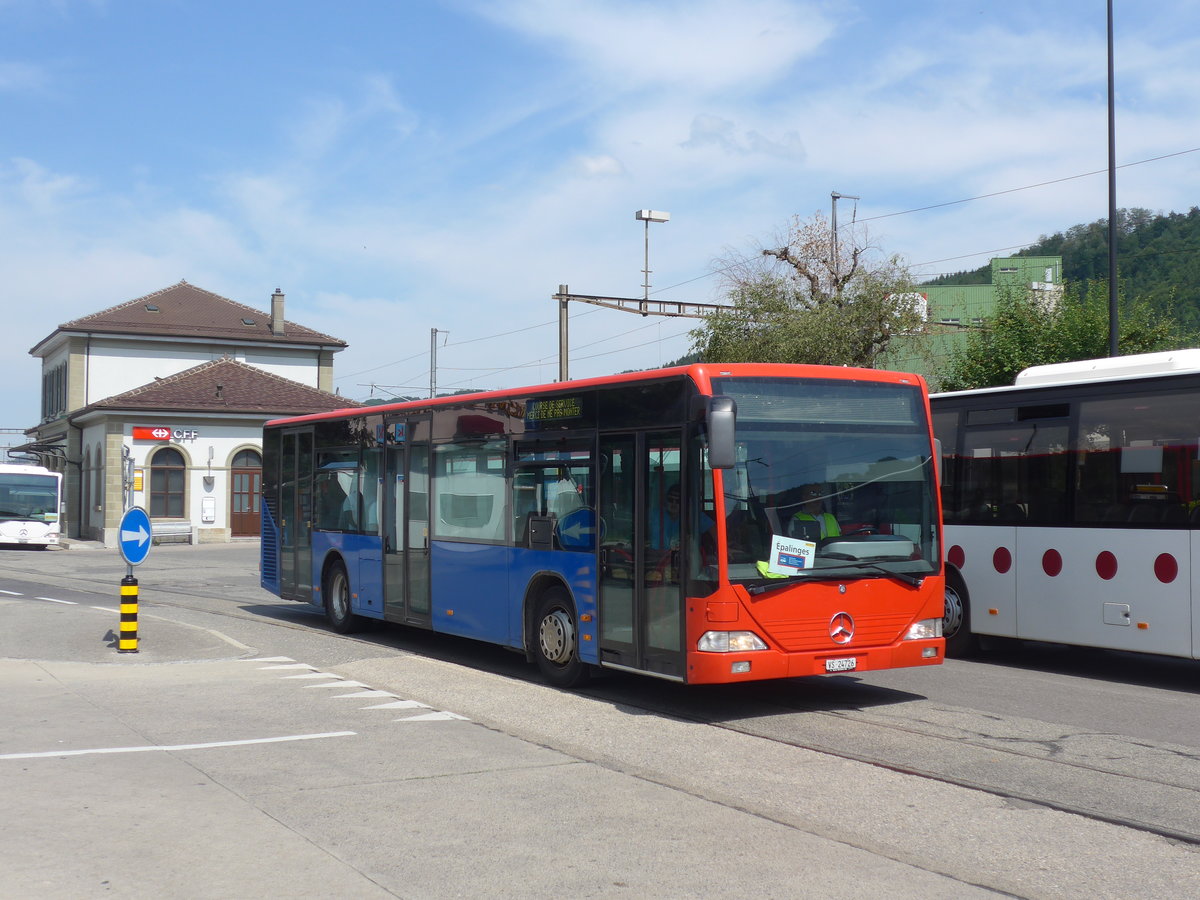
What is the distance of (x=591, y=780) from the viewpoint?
7707mm

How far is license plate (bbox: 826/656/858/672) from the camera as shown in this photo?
9.99 meters

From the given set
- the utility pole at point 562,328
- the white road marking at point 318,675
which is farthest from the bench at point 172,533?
the white road marking at point 318,675

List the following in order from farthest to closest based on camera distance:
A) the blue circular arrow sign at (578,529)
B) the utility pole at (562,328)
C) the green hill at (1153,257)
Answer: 1. the green hill at (1153,257)
2. the utility pole at (562,328)
3. the blue circular arrow sign at (578,529)

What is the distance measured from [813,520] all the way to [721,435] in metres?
1.25

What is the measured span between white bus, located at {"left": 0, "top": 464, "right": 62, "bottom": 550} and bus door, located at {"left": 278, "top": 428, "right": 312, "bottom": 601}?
29.5m

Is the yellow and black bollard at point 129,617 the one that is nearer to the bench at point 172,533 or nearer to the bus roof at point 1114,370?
the bus roof at point 1114,370

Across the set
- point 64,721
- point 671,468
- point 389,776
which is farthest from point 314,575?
point 389,776

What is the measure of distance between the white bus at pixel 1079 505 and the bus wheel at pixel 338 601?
7392 mm

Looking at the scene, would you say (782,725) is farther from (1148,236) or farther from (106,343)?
(106,343)

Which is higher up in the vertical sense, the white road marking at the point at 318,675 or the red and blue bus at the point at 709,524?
the red and blue bus at the point at 709,524

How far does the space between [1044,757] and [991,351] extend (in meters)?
24.3

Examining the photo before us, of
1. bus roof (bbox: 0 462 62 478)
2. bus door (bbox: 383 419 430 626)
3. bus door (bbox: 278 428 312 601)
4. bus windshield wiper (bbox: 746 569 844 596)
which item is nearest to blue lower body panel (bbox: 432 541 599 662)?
bus door (bbox: 383 419 430 626)

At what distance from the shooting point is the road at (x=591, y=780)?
574 cm

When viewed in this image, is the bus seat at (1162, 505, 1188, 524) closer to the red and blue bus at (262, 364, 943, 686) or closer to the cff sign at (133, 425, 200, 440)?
the red and blue bus at (262, 364, 943, 686)
